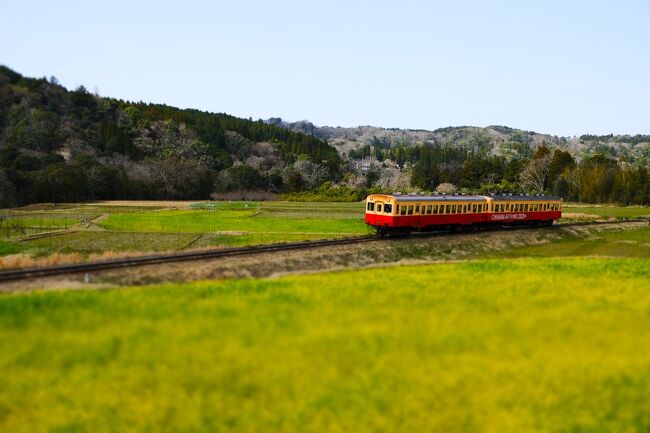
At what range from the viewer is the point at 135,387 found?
51.8 feet

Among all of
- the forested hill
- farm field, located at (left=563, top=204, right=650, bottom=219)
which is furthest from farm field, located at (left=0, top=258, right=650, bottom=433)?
the forested hill

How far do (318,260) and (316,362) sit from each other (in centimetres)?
1828

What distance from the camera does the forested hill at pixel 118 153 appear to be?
3962 inches

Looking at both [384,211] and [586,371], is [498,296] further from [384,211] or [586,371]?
[384,211]

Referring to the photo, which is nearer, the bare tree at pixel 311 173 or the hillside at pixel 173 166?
the hillside at pixel 173 166

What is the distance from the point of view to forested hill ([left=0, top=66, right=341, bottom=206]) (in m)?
101

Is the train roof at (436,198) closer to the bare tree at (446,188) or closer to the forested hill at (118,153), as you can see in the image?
the forested hill at (118,153)

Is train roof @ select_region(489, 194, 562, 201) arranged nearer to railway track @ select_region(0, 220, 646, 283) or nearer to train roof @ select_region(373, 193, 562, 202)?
train roof @ select_region(373, 193, 562, 202)

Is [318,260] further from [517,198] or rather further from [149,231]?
[517,198]

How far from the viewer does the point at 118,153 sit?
147125mm

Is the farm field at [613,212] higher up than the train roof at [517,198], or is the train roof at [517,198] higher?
the train roof at [517,198]

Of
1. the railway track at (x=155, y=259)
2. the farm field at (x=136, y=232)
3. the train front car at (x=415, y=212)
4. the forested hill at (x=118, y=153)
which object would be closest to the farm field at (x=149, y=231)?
the farm field at (x=136, y=232)

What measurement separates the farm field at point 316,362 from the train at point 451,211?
19.3m

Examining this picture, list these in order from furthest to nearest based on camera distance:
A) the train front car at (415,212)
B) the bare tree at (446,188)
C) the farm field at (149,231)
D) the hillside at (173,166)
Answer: the bare tree at (446,188)
the hillside at (173,166)
the train front car at (415,212)
the farm field at (149,231)
